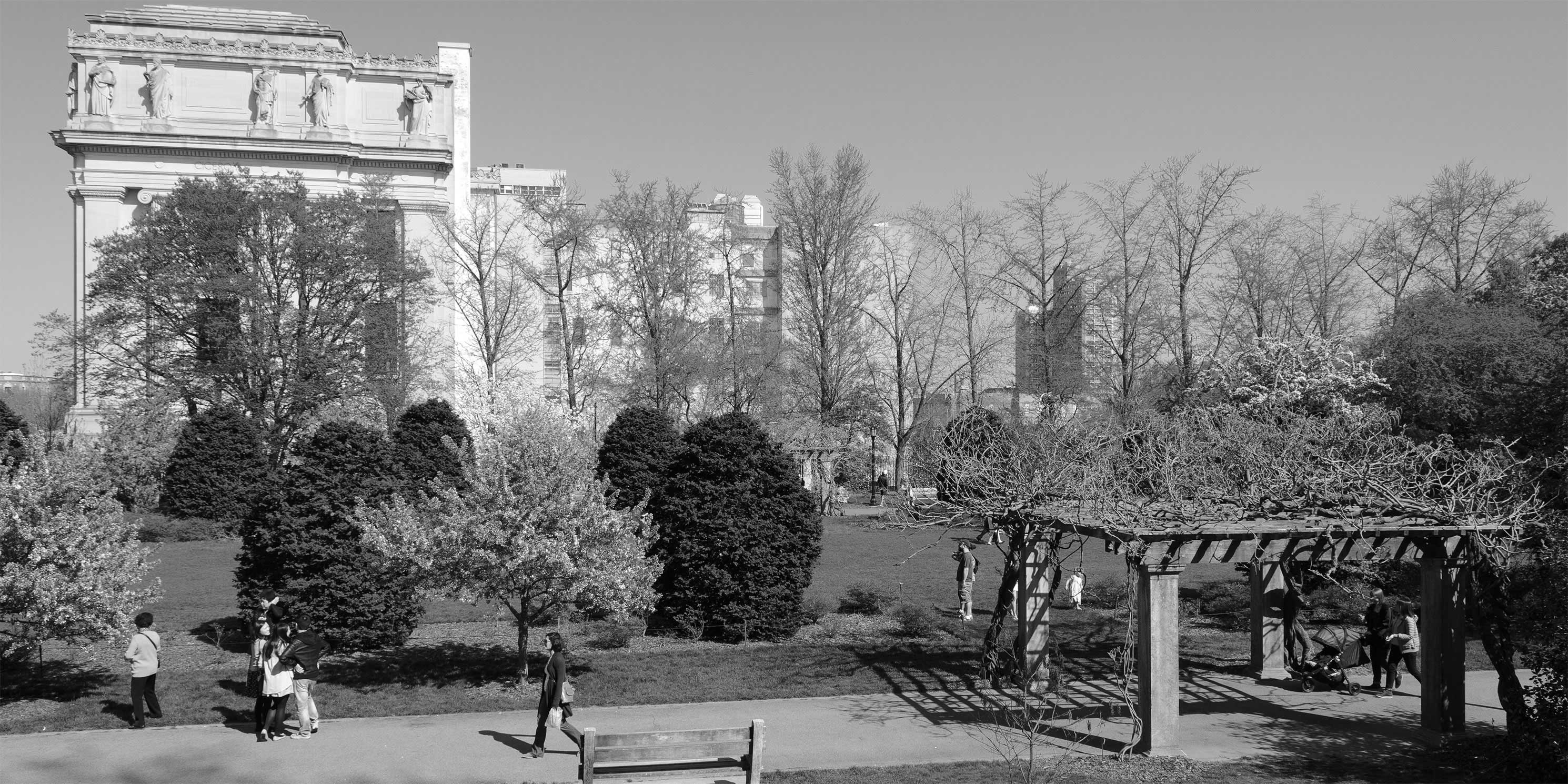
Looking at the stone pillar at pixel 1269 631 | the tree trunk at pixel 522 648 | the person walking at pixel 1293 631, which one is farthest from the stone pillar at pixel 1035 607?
the tree trunk at pixel 522 648

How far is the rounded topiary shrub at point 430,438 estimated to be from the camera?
84.8ft

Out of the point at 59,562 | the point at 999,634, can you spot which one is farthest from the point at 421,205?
the point at 999,634

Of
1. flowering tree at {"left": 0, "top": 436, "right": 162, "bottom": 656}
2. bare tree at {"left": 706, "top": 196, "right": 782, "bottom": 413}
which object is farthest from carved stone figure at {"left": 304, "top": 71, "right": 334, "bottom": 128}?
flowering tree at {"left": 0, "top": 436, "right": 162, "bottom": 656}

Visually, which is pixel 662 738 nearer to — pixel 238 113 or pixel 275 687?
pixel 275 687

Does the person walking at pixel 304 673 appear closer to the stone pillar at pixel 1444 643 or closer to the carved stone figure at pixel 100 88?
the stone pillar at pixel 1444 643

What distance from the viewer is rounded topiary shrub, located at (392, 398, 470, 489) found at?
25.9 metres

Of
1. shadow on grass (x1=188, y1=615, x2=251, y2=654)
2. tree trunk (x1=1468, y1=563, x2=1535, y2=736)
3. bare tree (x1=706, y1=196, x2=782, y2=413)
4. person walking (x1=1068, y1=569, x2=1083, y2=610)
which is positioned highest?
bare tree (x1=706, y1=196, x2=782, y2=413)

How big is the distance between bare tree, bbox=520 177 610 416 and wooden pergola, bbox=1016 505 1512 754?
27758 millimetres

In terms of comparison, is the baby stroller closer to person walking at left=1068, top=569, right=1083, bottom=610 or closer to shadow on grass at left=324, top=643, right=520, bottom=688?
person walking at left=1068, top=569, right=1083, bottom=610

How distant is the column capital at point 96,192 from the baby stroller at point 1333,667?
54.0 metres

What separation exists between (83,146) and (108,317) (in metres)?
22.3

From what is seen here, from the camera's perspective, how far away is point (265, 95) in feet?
177

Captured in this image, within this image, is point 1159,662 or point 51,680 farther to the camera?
point 51,680

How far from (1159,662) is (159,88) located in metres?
Answer: 55.1
